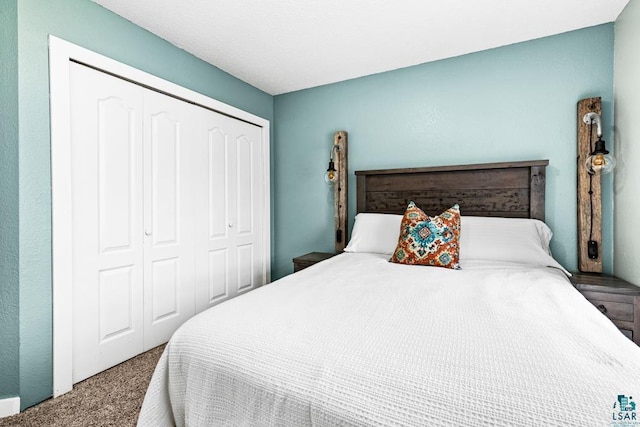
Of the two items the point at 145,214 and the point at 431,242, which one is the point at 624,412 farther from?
the point at 145,214

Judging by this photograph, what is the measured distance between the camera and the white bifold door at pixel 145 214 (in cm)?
189

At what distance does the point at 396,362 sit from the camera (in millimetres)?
808

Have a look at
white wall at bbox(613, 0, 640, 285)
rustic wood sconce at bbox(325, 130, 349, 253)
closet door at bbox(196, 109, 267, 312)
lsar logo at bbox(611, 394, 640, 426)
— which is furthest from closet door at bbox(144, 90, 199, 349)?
white wall at bbox(613, 0, 640, 285)

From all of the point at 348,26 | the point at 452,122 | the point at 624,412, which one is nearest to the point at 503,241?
the point at 452,122

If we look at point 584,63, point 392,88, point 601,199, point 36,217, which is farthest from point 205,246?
point 584,63

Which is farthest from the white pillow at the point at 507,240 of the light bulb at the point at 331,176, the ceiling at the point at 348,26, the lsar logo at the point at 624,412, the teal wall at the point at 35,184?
the teal wall at the point at 35,184

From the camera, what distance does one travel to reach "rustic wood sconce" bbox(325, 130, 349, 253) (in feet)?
10.1

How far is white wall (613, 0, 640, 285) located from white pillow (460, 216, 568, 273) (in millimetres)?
413

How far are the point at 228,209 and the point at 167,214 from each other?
644 millimetres

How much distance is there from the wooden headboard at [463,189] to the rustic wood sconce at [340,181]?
155 mm

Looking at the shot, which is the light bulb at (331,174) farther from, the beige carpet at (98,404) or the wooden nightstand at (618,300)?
the beige carpet at (98,404)

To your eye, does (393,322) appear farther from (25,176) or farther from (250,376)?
(25,176)

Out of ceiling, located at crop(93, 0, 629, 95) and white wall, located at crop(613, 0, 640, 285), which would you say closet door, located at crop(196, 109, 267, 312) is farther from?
white wall, located at crop(613, 0, 640, 285)

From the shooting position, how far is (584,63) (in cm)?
225
